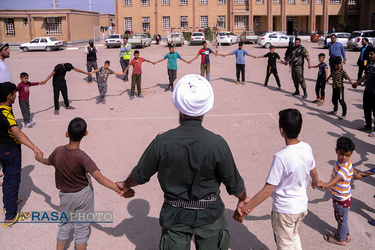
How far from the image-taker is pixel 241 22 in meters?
48.1

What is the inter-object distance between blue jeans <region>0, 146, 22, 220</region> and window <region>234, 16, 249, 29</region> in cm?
4633

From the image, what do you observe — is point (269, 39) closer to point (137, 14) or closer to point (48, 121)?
point (137, 14)

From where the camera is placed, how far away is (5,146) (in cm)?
482

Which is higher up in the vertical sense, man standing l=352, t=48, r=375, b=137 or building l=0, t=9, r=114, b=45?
building l=0, t=9, r=114, b=45

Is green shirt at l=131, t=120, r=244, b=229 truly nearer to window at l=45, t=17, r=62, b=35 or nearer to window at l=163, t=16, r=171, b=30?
window at l=45, t=17, r=62, b=35

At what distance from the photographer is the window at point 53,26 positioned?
43375 millimetres

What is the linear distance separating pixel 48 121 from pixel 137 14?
3943 cm

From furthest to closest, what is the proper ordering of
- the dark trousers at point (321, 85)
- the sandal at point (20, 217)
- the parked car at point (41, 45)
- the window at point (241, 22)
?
1. the window at point (241, 22)
2. the parked car at point (41, 45)
3. the dark trousers at point (321, 85)
4. the sandal at point (20, 217)

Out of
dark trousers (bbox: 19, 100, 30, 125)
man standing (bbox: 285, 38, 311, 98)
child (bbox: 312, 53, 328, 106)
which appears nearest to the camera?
dark trousers (bbox: 19, 100, 30, 125)

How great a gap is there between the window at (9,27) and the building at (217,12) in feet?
43.1

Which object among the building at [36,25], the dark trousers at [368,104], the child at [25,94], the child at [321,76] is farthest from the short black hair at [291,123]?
the building at [36,25]

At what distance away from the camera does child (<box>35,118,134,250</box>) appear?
12.0ft

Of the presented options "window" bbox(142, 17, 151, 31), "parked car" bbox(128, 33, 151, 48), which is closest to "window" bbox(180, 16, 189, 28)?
"window" bbox(142, 17, 151, 31)

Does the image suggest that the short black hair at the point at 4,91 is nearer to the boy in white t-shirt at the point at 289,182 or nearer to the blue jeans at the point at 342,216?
the boy in white t-shirt at the point at 289,182
